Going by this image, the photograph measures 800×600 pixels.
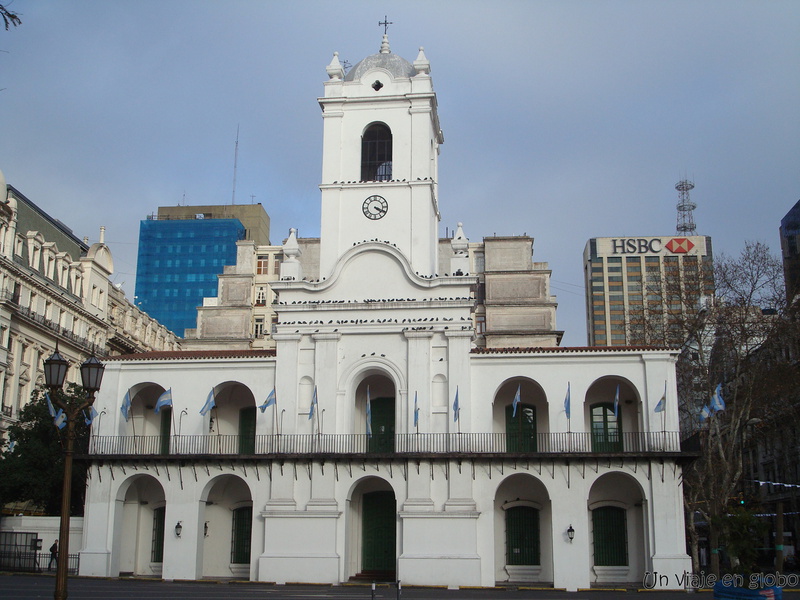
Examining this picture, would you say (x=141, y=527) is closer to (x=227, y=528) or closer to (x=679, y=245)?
(x=227, y=528)

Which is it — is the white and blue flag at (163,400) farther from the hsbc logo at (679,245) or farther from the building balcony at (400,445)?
the hsbc logo at (679,245)

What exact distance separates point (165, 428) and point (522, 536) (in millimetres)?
15849

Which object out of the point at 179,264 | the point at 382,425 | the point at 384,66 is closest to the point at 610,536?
the point at 382,425

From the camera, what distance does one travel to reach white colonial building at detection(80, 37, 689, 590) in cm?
3416

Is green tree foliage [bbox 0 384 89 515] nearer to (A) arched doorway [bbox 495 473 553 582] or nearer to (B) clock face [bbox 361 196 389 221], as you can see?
(B) clock face [bbox 361 196 389 221]

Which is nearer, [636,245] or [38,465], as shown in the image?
[38,465]

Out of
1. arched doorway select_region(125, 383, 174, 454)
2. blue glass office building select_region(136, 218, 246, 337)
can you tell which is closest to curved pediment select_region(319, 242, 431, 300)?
arched doorway select_region(125, 383, 174, 454)

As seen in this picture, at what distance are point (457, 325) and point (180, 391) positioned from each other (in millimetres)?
11921

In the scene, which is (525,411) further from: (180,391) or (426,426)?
(180,391)

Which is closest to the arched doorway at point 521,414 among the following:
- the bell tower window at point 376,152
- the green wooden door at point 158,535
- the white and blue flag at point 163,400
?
the bell tower window at point 376,152

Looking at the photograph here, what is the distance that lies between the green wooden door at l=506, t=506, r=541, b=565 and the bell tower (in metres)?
10.6

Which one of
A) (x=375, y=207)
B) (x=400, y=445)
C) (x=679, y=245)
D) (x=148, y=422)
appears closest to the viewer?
(x=400, y=445)

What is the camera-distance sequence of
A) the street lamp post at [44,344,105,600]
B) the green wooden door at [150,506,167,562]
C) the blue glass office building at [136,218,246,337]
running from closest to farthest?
the street lamp post at [44,344,105,600] < the green wooden door at [150,506,167,562] < the blue glass office building at [136,218,246,337]

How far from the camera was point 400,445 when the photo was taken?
3519 centimetres
